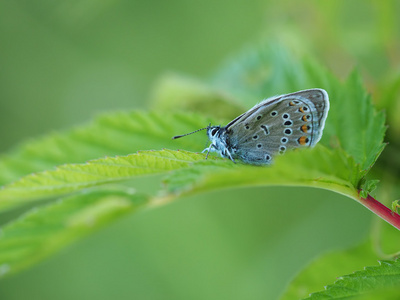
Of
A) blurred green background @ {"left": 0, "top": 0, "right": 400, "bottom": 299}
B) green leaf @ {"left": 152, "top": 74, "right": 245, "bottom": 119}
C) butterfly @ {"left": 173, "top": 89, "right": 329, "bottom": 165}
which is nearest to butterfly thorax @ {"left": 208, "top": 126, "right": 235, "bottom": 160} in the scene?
butterfly @ {"left": 173, "top": 89, "right": 329, "bottom": 165}

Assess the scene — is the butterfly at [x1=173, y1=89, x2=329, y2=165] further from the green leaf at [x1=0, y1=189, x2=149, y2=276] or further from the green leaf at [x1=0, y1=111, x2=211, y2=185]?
the green leaf at [x1=0, y1=189, x2=149, y2=276]

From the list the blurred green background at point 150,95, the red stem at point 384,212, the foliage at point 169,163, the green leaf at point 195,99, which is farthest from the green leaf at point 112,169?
the green leaf at point 195,99

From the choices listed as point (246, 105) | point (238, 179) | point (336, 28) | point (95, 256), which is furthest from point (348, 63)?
point (95, 256)

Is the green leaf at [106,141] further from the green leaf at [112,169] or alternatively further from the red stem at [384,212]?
the red stem at [384,212]

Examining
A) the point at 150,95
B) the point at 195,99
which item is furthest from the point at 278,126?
the point at 150,95

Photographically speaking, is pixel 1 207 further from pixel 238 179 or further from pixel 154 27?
pixel 154 27
